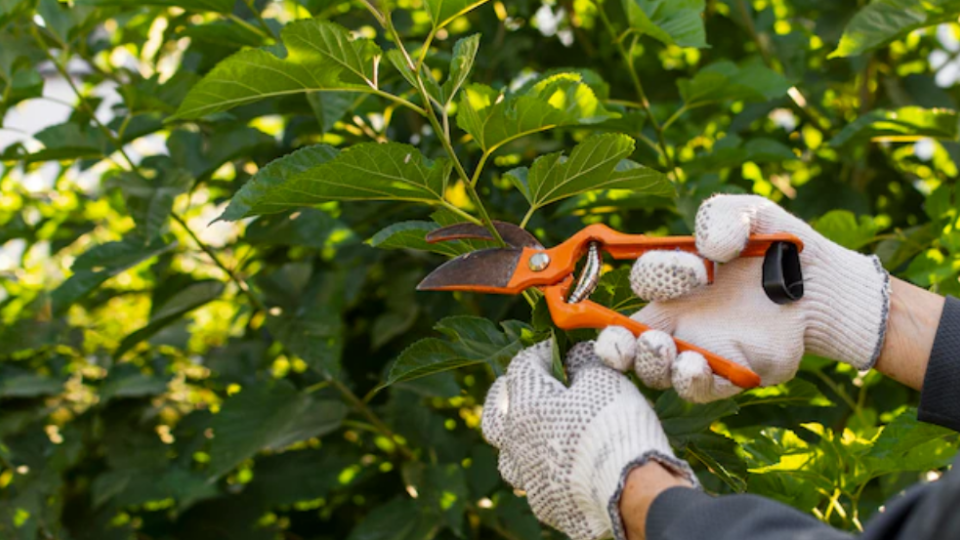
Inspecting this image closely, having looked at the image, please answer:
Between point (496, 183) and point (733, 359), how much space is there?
0.99 m

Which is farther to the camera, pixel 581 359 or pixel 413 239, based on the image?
pixel 413 239

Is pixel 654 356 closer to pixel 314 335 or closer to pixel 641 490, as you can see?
pixel 641 490

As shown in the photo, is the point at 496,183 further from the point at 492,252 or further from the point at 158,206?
the point at 492,252

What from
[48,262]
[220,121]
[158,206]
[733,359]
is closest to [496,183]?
[220,121]

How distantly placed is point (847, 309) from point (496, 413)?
1.30 ft

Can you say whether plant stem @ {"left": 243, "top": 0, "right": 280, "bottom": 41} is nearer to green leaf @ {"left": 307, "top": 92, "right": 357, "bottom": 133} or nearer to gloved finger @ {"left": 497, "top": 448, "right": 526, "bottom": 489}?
green leaf @ {"left": 307, "top": 92, "right": 357, "bottom": 133}

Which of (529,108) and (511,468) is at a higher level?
(529,108)

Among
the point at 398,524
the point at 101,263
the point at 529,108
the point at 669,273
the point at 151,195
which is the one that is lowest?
the point at 398,524

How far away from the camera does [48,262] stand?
3135mm

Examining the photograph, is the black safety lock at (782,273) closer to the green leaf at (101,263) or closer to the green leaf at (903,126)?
the green leaf at (903,126)

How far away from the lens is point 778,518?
0.91 metres

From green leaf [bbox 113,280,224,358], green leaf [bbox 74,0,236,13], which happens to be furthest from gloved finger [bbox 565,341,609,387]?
green leaf [bbox 113,280,224,358]

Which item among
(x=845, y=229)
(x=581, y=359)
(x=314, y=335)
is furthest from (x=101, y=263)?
(x=845, y=229)

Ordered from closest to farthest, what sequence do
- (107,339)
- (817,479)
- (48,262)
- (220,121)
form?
(817,479)
(220,121)
(107,339)
(48,262)
